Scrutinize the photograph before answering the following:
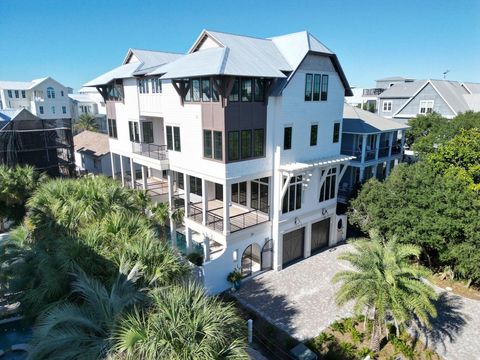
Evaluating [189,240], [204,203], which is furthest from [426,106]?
[189,240]

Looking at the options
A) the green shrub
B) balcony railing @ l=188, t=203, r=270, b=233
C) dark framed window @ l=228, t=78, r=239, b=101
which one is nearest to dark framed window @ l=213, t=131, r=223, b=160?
dark framed window @ l=228, t=78, r=239, b=101

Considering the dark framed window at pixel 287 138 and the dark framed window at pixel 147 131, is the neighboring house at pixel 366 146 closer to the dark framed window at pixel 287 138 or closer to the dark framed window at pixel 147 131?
the dark framed window at pixel 287 138

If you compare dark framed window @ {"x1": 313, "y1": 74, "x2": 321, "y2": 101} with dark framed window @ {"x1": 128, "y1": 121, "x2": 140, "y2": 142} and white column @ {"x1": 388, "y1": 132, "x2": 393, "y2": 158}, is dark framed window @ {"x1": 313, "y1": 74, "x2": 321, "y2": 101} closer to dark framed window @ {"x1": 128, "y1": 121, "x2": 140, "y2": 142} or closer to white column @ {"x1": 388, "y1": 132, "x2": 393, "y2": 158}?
white column @ {"x1": 388, "y1": 132, "x2": 393, "y2": 158}

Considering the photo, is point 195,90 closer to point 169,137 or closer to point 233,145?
point 233,145

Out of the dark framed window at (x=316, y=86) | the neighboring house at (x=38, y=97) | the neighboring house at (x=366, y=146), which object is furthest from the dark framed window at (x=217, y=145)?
the neighboring house at (x=38, y=97)

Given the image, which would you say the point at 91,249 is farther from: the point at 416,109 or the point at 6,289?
the point at 416,109

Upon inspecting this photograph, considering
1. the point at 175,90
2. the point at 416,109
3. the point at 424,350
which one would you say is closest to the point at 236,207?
the point at 175,90
